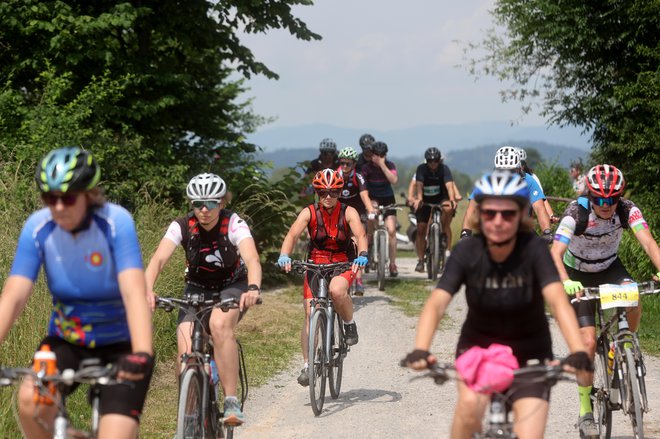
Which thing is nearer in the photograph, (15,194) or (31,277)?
(31,277)

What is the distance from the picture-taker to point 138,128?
51.9 ft

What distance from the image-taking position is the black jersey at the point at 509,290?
15.8 ft

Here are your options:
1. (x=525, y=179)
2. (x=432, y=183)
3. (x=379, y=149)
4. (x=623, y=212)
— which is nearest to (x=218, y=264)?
(x=623, y=212)

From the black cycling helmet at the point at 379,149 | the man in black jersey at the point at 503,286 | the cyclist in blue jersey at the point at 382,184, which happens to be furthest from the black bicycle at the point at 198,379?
the cyclist in blue jersey at the point at 382,184

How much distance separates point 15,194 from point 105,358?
6673 mm

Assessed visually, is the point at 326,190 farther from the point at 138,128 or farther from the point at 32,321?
the point at 138,128

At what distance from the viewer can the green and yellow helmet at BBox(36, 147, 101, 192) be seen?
441cm

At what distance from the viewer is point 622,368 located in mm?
6883

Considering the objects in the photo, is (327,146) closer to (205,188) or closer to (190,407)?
(205,188)

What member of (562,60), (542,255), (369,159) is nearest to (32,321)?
(542,255)

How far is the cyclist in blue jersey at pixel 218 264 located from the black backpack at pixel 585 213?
7.92 feet

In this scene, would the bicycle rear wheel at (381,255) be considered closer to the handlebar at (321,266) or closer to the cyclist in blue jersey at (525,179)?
the cyclist in blue jersey at (525,179)

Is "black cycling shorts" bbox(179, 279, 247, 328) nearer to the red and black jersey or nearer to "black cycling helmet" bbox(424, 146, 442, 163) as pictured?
the red and black jersey

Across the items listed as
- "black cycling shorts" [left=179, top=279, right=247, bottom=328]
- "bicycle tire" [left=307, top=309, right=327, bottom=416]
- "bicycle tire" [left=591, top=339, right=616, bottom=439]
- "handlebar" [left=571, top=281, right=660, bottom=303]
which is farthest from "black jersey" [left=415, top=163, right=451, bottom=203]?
"black cycling shorts" [left=179, top=279, right=247, bottom=328]
